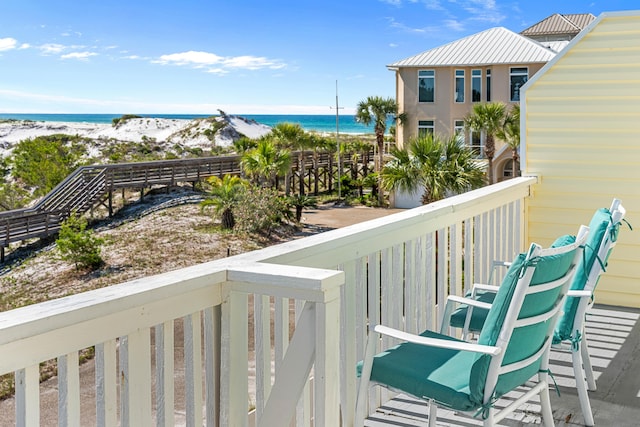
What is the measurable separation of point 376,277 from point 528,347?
0.73 m

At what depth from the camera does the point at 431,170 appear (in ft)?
42.3

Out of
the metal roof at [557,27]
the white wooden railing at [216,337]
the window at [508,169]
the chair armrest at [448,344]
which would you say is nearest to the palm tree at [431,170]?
the white wooden railing at [216,337]

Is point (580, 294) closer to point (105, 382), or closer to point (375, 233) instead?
point (375, 233)

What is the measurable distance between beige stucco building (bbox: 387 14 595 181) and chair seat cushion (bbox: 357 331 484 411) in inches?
1014

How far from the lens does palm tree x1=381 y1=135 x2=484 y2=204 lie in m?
12.9

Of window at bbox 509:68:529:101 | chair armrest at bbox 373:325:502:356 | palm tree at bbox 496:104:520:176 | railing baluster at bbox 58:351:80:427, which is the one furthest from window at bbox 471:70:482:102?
railing baluster at bbox 58:351:80:427

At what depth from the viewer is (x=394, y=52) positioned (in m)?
85.9

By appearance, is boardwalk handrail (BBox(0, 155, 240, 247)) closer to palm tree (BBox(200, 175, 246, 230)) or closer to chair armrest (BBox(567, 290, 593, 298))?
palm tree (BBox(200, 175, 246, 230))

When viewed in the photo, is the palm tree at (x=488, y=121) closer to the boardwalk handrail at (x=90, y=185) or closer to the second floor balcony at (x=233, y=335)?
the boardwalk handrail at (x=90, y=185)

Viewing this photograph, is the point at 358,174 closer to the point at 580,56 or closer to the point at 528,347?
the point at 580,56

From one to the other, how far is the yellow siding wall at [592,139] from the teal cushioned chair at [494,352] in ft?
8.46

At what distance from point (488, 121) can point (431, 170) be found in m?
13.7

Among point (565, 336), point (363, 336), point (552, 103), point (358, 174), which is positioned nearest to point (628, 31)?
point (552, 103)

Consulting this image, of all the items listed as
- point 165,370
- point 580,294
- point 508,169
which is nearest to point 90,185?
point 508,169
